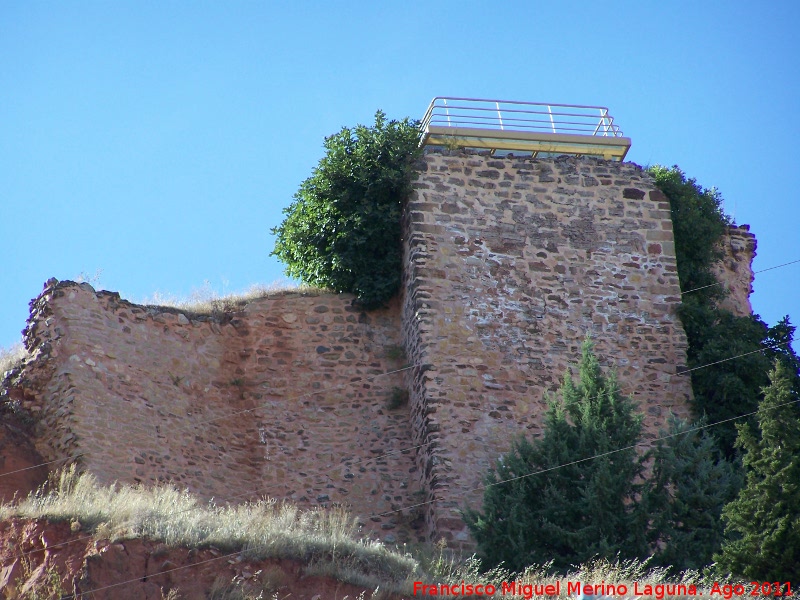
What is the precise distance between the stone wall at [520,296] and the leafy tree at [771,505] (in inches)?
175

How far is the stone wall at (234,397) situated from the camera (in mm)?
15266

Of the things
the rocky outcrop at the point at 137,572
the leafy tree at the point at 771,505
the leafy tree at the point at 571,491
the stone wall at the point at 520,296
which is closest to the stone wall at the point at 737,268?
the stone wall at the point at 520,296

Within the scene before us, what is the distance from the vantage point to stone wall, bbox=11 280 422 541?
50.1 feet

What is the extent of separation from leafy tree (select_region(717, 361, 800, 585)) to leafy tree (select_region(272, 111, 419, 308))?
714cm

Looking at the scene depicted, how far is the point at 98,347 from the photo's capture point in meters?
15.7

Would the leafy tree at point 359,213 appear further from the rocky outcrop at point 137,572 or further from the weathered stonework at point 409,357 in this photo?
the rocky outcrop at point 137,572

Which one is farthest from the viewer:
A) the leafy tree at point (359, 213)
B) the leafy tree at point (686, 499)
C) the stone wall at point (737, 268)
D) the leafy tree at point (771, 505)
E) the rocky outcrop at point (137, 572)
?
the stone wall at point (737, 268)

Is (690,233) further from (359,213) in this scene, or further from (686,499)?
(686,499)

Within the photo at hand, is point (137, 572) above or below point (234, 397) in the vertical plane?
below

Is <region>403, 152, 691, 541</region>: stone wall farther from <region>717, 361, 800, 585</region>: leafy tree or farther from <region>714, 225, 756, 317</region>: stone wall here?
<region>717, 361, 800, 585</region>: leafy tree

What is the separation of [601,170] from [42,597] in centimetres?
1131

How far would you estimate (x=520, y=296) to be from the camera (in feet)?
57.7

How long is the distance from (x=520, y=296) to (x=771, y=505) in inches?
251

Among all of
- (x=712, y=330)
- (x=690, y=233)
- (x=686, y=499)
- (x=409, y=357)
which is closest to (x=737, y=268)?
(x=690, y=233)
